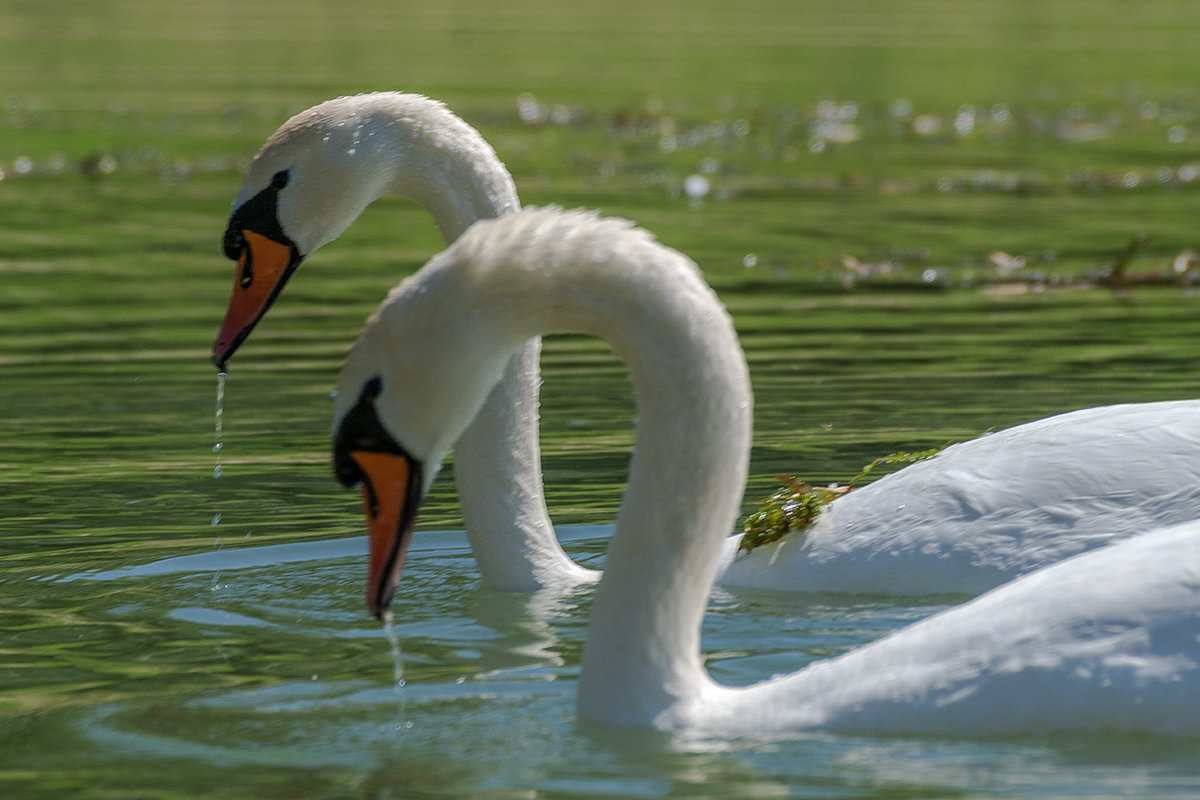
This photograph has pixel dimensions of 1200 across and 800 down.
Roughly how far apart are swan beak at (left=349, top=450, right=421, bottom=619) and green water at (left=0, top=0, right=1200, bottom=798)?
1.27 ft

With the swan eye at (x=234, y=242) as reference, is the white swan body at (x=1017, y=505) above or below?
below

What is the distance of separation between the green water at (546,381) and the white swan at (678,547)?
0.11 m

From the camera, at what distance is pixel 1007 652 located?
186 inches

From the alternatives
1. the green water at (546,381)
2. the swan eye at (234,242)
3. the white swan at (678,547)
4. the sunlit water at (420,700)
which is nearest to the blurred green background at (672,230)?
the green water at (546,381)

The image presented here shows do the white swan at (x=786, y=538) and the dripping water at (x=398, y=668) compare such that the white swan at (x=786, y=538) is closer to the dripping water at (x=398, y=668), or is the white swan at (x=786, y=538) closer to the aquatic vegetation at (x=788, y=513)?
the aquatic vegetation at (x=788, y=513)

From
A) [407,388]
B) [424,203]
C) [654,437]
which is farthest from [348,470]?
[424,203]

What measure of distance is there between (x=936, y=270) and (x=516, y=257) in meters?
9.80

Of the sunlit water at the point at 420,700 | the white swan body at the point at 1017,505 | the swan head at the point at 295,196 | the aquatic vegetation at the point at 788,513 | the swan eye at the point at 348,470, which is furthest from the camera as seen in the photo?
the swan head at the point at 295,196

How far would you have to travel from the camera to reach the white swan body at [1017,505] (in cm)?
613

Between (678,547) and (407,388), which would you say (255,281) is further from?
(678,547)

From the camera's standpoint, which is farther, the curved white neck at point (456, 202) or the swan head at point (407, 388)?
the curved white neck at point (456, 202)

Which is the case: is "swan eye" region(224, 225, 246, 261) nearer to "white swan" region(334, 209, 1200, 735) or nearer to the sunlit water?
the sunlit water

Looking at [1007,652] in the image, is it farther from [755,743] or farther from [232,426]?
[232,426]

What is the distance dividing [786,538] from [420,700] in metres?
1.64
